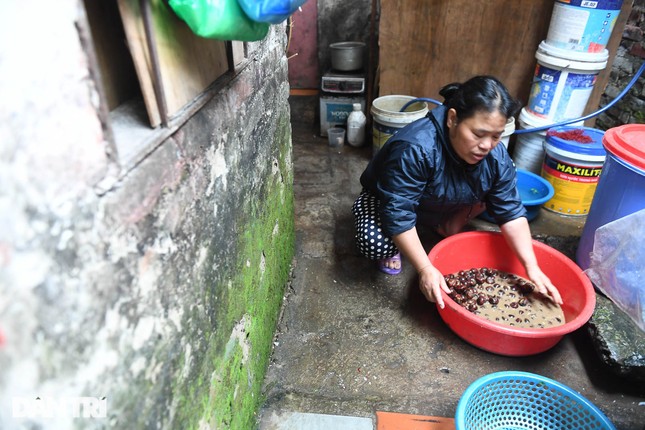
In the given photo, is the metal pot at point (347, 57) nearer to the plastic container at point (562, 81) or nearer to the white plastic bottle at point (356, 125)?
the white plastic bottle at point (356, 125)

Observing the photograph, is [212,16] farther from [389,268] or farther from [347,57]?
[347,57]

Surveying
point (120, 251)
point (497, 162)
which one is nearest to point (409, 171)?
point (497, 162)

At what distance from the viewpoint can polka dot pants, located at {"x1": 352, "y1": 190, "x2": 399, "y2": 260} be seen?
211 centimetres

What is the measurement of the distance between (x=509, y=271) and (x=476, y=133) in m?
0.88

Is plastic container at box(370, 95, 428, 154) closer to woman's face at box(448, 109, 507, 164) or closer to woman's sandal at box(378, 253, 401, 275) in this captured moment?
woman's sandal at box(378, 253, 401, 275)

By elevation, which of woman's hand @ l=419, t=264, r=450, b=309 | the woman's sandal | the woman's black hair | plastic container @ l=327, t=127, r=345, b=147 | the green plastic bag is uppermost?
the green plastic bag

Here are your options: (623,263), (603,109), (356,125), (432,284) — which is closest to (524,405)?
(432,284)

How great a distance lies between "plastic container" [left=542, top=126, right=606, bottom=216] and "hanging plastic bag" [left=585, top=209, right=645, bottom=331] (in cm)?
81

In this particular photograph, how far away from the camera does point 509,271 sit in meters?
2.18

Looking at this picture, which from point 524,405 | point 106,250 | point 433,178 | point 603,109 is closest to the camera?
point 106,250

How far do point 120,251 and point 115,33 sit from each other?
0.47 m

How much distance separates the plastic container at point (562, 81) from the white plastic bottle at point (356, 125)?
1.28 m

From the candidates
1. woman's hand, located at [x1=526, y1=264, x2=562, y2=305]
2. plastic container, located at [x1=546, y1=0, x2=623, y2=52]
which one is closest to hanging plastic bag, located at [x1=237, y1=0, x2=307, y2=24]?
woman's hand, located at [x1=526, y1=264, x2=562, y2=305]

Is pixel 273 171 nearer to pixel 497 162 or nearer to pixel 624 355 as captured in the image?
pixel 497 162
